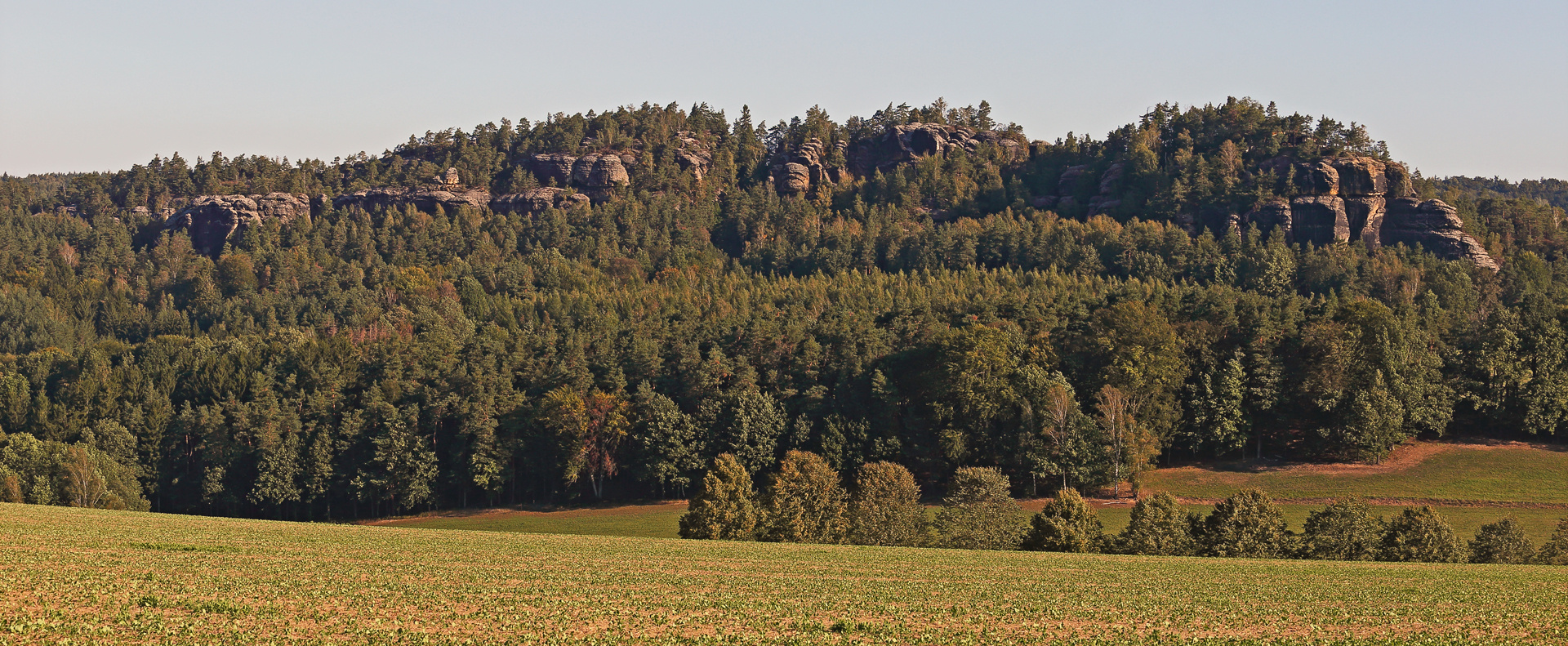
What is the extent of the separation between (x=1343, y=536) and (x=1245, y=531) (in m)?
4.81

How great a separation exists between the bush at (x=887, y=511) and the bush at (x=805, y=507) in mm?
1080

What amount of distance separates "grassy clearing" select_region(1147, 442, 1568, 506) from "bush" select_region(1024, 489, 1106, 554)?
3630cm

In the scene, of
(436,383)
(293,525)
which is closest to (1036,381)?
(436,383)

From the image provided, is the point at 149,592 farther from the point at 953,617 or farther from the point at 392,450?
the point at 392,450

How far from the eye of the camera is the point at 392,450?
106562 millimetres

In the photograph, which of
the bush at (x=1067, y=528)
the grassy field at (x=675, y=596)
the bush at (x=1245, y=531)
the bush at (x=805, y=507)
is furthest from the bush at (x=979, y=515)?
the grassy field at (x=675, y=596)

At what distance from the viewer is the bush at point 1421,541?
57.9 m

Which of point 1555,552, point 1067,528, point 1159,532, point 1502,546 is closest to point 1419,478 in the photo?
point 1555,552

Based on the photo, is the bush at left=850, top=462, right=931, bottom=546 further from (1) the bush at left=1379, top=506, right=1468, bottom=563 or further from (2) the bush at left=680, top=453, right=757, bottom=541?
(1) the bush at left=1379, top=506, right=1468, bottom=563

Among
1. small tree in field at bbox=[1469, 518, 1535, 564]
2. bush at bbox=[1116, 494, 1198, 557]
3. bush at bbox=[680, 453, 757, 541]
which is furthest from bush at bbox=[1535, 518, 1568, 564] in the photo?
bush at bbox=[680, 453, 757, 541]

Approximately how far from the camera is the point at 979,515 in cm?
6656

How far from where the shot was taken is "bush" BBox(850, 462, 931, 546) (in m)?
67.1

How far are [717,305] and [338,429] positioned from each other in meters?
70.7

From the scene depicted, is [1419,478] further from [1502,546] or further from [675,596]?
[675,596]
